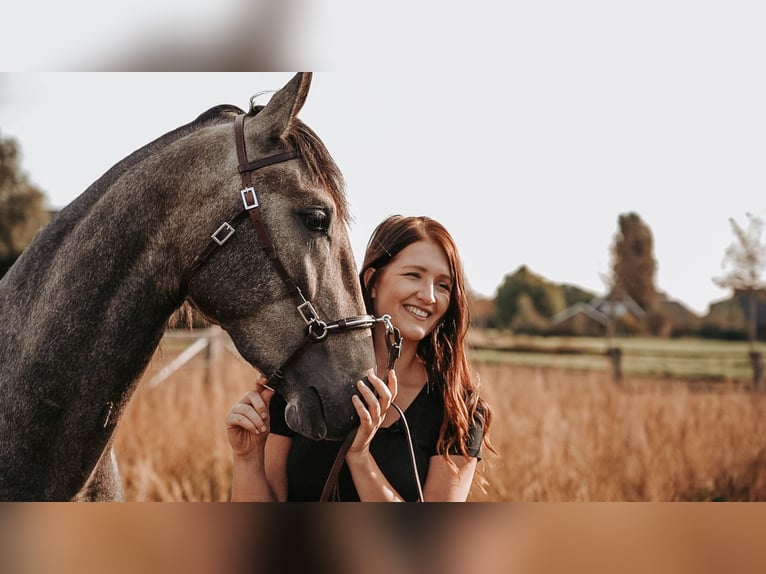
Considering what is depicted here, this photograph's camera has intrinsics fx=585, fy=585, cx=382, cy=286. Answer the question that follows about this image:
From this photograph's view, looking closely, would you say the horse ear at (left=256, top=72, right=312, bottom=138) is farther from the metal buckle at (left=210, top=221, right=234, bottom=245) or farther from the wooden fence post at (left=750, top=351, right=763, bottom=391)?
the wooden fence post at (left=750, top=351, right=763, bottom=391)

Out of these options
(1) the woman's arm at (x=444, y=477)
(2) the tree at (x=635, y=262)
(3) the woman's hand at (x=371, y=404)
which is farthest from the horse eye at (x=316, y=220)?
(2) the tree at (x=635, y=262)

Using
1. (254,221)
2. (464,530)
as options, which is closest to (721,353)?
(464,530)

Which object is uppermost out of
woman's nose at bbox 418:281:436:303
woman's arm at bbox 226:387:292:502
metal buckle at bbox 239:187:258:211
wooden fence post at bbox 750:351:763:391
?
metal buckle at bbox 239:187:258:211

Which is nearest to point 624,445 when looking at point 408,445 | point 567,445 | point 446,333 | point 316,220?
point 567,445

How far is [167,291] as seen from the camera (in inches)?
50.8

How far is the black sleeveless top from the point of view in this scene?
1606 millimetres

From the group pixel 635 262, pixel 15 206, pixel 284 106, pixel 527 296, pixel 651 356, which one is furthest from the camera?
pixel 651 356

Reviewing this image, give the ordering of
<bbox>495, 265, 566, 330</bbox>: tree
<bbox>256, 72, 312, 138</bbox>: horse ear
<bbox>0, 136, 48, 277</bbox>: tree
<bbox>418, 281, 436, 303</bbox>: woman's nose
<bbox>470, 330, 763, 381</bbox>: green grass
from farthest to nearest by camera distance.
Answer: <bbox>470, 330, 763, 381</bbox>: green grass
<bbox>495, 265, 566, 330</bbox>: tree
<bbox>0, 136, 48, 277</bbox>: tree
<bbox>418, 281, 436, 303</bbox>: woman's nose
<bbox>256, 72, 312, 138</bbox>: horse ear

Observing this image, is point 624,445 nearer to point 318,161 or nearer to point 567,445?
point 567,445

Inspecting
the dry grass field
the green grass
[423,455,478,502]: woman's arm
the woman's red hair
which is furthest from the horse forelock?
the green grass

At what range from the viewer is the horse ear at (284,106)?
1.23m

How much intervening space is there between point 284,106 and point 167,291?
0.48 metres

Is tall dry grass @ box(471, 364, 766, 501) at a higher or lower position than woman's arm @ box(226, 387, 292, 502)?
lower

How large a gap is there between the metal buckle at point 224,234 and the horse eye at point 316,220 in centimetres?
16
